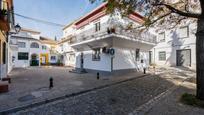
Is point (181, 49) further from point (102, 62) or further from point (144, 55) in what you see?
point (102, 62)

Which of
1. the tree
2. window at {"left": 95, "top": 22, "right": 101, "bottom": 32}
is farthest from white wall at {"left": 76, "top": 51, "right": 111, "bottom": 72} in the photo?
the tree

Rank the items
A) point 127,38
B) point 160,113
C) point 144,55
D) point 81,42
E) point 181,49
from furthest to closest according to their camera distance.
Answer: point 181,49
point 144,55
point 81,42
point 127,38
point 160,113

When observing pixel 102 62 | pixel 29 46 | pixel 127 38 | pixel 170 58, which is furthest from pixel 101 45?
pixel 29 46

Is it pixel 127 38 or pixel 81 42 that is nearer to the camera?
pixel 127 38

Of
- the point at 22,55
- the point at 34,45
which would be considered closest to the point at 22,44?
the point at 22,55

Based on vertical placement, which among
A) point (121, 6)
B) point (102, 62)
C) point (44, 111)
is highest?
point (121, 6)

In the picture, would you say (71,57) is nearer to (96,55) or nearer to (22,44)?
(22,44)

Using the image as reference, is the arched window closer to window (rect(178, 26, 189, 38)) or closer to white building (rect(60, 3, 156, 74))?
white building (rect(60, 3, 156, 74))

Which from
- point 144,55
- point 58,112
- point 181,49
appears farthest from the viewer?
point 181,49

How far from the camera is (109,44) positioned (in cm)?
1247

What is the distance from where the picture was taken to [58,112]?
14.6ft

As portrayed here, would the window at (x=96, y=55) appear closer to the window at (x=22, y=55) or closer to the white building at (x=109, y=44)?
the white building at (x=109, y=44)

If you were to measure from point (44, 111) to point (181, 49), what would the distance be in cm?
2040

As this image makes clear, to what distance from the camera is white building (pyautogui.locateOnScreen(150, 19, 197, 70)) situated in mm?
17844
